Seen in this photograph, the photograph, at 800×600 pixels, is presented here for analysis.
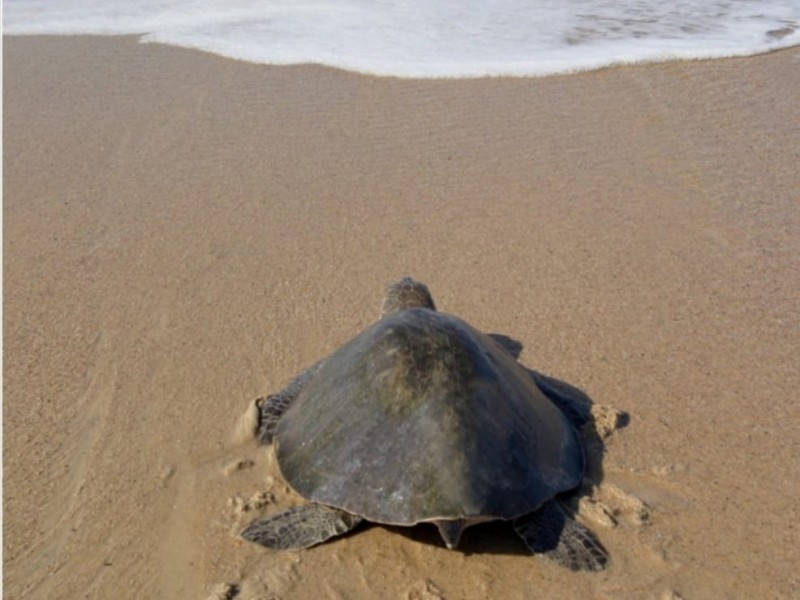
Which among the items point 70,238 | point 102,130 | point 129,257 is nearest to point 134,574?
point 129,257

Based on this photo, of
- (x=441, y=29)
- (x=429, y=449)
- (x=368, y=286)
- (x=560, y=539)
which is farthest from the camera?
(x=441, y=29)

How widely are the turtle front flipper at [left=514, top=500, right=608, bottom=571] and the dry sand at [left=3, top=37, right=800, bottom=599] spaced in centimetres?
4

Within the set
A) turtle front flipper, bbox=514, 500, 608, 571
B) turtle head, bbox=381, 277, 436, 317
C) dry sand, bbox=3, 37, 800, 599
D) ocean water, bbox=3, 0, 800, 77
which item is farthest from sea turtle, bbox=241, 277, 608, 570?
ocean water, bbox=3, 0, 800, 77

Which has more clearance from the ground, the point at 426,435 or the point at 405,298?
the point at 426,435

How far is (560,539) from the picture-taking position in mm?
2906

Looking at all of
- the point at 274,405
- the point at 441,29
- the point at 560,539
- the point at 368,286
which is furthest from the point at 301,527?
the point at 441,29

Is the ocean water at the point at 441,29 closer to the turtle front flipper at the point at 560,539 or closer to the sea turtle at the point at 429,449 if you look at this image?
the sea turtle at the point at 429,449

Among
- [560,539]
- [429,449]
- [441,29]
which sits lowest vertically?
[560,539]

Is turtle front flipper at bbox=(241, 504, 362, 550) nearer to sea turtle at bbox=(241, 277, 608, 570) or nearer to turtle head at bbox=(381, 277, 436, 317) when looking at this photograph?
sea turtle at bbox=(241, 277, 608, 570)

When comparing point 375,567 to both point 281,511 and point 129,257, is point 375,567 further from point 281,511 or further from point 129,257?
point 129,257

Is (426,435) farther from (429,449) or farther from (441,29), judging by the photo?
(441,29)

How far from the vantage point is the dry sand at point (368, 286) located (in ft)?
9.68

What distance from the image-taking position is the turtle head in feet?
12.5

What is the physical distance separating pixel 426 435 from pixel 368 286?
1.78m
